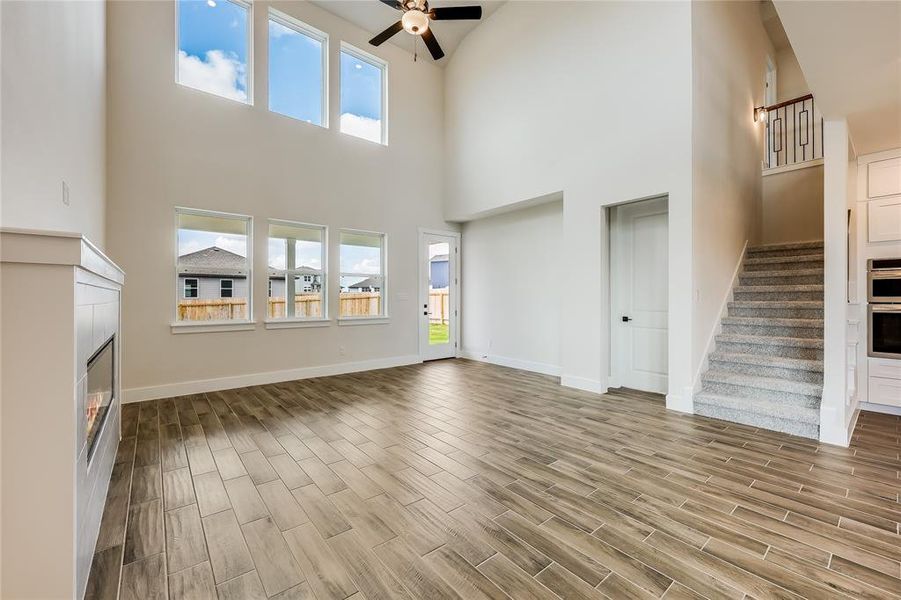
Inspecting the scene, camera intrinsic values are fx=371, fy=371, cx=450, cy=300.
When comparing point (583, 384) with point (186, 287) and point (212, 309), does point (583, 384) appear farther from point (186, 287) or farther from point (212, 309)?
point (186, 287)

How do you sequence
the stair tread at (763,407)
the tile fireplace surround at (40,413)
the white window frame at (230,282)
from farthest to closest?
the white window frame at (230,282) → the stair tread at (763,407) → the tile fireplace surround at (40,413)

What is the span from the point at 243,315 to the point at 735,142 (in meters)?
7.18

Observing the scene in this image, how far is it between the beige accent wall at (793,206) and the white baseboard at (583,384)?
4.03 meters

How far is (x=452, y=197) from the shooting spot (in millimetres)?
7133

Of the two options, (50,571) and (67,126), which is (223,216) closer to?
(67,126)

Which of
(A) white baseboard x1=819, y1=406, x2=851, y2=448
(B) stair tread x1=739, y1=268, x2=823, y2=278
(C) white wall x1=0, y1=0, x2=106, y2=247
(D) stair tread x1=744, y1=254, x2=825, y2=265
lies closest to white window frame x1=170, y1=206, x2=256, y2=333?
(C) white wall x1=0, y1=0, x2=106, y2=247

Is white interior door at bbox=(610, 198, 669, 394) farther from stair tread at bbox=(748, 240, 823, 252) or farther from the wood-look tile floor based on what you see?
stair tread at bbox=(748, 240, 823, 252)

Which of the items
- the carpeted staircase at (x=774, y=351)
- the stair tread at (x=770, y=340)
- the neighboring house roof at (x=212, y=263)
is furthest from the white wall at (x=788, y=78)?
the neighboring house roof at (x=212, y=263)

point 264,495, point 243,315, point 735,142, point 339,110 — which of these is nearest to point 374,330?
point 243,315

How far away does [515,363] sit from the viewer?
6453 millimetres

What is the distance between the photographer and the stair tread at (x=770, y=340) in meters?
3.85

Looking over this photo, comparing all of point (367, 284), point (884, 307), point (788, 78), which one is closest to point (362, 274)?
point (367, 284)

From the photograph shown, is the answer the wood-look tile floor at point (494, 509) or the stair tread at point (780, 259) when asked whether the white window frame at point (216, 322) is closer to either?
the wood-look tile floor at point (494, 509)

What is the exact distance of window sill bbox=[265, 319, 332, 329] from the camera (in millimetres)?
5383
